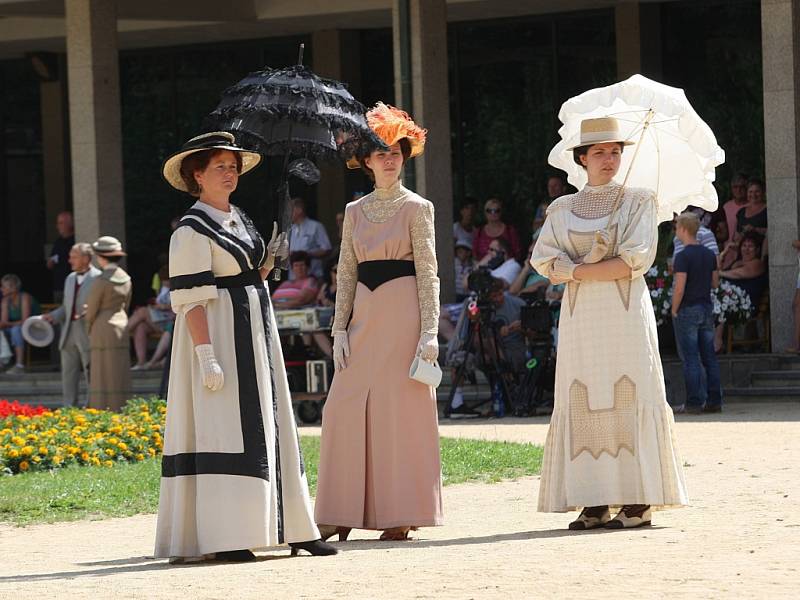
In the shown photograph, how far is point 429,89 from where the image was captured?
19.2m

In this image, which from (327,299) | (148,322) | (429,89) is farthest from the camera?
(148,322)

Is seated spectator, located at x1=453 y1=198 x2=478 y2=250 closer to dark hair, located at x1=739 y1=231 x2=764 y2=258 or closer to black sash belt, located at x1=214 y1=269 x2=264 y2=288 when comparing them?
dark hair, located at x1=739 y1=231 x2=764 y2=258

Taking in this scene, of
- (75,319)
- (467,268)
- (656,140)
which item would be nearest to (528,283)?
(467,268)

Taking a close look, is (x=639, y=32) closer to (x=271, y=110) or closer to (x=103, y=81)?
(x=103, y=81)

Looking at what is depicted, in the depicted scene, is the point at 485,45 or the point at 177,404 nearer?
the point at 177,404

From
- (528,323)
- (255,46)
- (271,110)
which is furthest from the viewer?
(255,46)

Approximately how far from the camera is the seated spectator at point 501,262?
1769 cm

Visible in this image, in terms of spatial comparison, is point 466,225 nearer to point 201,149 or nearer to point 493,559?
point 201,149

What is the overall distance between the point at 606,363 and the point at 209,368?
2068mm

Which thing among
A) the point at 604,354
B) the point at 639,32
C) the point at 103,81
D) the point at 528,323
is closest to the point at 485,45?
the point at 639,32

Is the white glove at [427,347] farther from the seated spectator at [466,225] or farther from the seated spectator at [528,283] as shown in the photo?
the seated spectator at [466,225]

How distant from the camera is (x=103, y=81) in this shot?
20.1m

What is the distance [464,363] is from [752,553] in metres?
8.94

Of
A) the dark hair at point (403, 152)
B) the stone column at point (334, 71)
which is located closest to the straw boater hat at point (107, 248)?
the stone column at point (334, 71)
